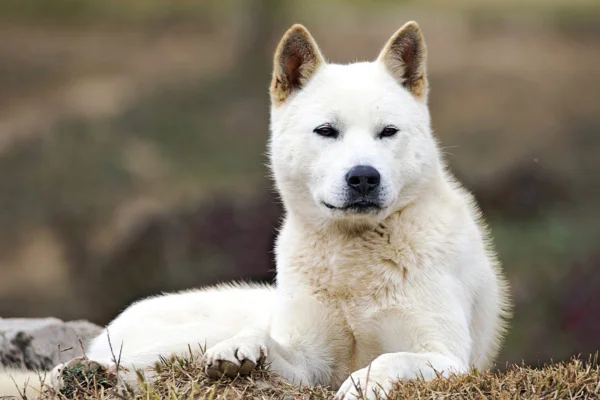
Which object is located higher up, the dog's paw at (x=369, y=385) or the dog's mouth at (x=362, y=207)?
the dog's mouth at (x=362, y=207)

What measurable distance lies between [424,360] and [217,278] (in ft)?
23.3

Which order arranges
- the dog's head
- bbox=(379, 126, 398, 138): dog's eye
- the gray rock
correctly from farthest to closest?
the gray rock, bbox=(379, 126, 398, 138): dog's eye, the dog's head

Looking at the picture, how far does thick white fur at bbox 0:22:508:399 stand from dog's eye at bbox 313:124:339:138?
0.11 feet

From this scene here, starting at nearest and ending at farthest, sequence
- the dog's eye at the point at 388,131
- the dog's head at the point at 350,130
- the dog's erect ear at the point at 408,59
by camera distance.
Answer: the dog's head at the point at 350,130 → the dog's eye at the point at 388,131 → the dog's erect ear at the point at 408,59

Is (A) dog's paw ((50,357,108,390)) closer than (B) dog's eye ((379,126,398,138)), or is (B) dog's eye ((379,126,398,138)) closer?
(A) dog's paw ((50,357,108,390))

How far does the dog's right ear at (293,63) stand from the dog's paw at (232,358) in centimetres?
181

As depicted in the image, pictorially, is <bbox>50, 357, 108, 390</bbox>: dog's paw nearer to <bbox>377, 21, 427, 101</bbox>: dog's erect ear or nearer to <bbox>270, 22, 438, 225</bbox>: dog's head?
<bbox>270, 22, 438, 225</bbox>: dog's head

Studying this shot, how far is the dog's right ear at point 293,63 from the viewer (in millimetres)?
5332

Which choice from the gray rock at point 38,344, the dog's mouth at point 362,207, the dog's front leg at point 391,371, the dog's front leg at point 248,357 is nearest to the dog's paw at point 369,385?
the dog's front leg at point 391,371

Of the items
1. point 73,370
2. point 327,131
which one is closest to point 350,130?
point 327,131

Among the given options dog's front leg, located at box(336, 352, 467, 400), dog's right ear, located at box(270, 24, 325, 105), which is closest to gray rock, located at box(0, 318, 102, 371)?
dog's right ear, located at box(270, 24, 325, 105)

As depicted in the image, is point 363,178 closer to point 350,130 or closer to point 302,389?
point 350,130

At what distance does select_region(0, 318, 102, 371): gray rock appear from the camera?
6.54 meters

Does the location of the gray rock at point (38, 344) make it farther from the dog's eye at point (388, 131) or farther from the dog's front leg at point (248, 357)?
the dog's eye at point (388, 131)
